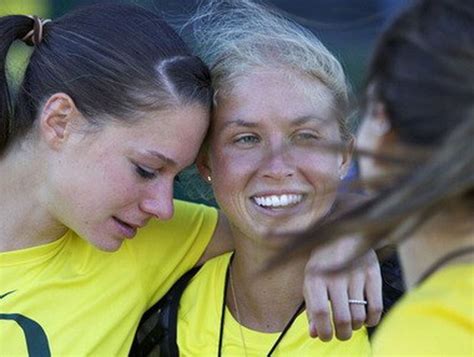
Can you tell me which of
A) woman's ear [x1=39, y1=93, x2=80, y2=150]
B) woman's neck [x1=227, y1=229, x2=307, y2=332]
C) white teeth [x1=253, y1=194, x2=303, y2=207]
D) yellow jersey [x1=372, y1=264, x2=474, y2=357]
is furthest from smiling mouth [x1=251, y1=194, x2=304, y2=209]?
yellow jersey [x1=372, y1=264, x2=474, y2=357]

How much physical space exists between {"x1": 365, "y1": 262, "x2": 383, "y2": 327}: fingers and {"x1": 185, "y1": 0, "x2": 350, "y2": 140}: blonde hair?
36cm

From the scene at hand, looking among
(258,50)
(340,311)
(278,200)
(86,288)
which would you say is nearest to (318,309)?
(340,311)

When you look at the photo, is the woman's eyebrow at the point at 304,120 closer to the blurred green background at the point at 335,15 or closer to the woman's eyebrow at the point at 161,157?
the woman's eyebrow at the point at 161,157

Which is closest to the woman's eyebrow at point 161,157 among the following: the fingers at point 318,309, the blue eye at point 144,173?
the blue eye at point 144,173

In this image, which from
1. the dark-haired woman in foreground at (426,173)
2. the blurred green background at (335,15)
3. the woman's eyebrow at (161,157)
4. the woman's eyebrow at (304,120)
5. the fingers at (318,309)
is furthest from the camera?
the blurred green background at (335,15)

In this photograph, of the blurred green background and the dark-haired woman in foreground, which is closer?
the dark-haired woman in foreground

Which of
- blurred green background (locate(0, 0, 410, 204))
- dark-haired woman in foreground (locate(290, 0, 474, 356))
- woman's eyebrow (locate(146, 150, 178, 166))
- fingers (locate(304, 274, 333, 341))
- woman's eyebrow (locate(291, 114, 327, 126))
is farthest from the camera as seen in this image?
blurred green background (locate(0, 0, 410, 204))

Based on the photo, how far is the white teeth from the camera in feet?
6.88

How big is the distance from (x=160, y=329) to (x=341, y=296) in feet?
1.46

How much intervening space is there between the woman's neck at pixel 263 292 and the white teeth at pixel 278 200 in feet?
0.39

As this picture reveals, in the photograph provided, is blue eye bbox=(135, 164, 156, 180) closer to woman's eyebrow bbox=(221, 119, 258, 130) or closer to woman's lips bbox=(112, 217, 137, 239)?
woman's lips bbox=(112, 217, 137, 239)

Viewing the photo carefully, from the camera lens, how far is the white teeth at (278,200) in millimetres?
2096

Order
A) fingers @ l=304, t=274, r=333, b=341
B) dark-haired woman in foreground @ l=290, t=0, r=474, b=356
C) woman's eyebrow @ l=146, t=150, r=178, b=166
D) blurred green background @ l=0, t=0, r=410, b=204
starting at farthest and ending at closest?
blurred green background @ l=0, t=0, r=410, b=204
woman's eyebrow @ l=146, t=150, r=178, b=166
fingers @ l=304, t=274, r=333, b=341
dark-haired woman in foreground @ l=290, t=0, r=474, b=356

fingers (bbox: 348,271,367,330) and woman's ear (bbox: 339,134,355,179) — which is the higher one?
woman's ear (bbox: 339,134,355,179)
